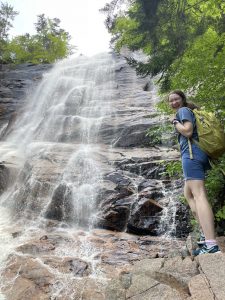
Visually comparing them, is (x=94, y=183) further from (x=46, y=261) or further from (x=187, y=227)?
(x=46, y=261)

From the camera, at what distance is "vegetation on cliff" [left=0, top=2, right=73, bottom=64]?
3470 centimetres

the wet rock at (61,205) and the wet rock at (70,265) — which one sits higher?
the wet rock at (70,265)

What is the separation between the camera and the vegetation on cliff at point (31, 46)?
3470 cm

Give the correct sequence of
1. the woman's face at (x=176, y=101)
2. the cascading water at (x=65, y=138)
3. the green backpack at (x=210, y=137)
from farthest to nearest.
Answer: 1. the cascading water at (x=65, y=138)
2. the woman's face at (x=176, y=101)
3. the green backpack at (x=210, y=137)

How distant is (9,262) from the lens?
676cm

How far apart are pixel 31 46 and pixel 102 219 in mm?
32551

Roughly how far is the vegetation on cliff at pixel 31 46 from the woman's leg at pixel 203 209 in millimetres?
32656

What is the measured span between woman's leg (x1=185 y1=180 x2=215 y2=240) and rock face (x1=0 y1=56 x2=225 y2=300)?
0.32 metres

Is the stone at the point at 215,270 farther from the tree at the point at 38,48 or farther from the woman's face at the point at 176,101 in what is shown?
the tree at the point at 38,48

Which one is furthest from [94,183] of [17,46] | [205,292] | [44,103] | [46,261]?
[17,46]

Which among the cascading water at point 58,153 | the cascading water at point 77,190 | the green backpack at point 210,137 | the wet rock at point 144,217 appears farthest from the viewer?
the cascading water at point 58,153

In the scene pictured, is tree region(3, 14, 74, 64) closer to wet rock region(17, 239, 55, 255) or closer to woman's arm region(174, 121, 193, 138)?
wet rock region(17, 239, 55, 255)

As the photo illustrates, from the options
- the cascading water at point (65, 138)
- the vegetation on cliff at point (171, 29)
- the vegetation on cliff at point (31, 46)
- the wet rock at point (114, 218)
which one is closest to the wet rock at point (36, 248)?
the wet rock at point (114, 218)

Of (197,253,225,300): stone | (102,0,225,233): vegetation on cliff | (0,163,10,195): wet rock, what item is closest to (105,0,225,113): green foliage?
(102,0,225,233): vegetation on cliff
